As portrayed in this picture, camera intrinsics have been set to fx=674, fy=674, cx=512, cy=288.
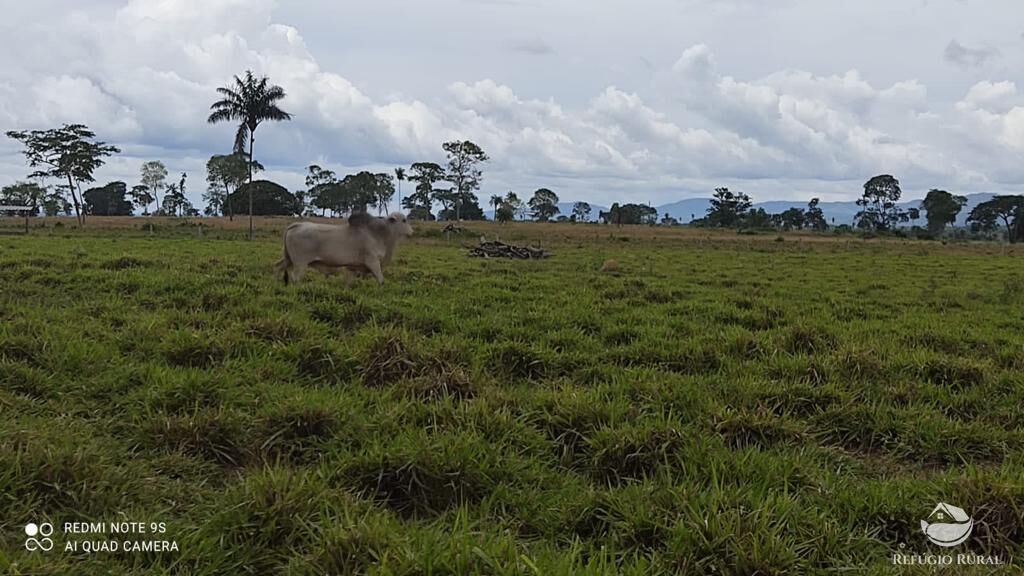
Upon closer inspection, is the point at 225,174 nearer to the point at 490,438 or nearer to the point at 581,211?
the point at 581,211

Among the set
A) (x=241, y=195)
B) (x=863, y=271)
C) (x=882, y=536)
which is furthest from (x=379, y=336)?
(x=241, y=195)

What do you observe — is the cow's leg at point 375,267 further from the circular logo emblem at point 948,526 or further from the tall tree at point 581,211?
the tall tree at point 581,211

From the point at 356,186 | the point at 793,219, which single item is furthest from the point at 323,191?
the point at 793,219

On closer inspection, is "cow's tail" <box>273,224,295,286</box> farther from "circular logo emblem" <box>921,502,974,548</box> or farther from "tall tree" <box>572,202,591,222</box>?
"tall tree" <box>572,202,591,222</box>

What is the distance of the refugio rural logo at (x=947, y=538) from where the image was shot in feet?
9.23

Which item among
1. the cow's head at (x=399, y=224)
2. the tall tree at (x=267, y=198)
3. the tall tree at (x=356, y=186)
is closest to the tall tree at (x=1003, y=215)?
the tall tree at (x=356, y=186)

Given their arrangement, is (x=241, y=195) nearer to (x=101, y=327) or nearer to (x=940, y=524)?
(x=101, y=327)

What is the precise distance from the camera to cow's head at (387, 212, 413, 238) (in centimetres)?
1116

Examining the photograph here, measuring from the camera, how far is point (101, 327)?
6250mm

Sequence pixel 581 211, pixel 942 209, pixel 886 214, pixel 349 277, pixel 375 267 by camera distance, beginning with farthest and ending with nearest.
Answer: pixel 581 211 → pixel 886 214 → pixel 942 209 → pixel 349 277 → pixel 375 267

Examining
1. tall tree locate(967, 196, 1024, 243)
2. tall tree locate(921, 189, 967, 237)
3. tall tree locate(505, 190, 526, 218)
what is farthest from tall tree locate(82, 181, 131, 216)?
tall tree locate(967, 196, 1024, 243)

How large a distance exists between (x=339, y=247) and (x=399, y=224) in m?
1.28

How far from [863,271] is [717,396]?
17495 mm

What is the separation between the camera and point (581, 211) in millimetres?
127438
